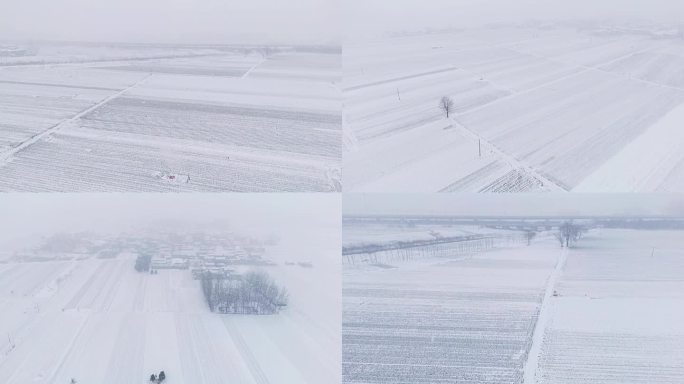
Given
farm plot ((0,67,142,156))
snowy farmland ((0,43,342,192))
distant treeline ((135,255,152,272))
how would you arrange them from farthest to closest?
farm plot ((0,67,142,156)) < snowy farmland ((0,43,342,192)) < distant treeline ((135,255,152,272))

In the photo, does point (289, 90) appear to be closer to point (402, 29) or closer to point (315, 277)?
point (402, 29)

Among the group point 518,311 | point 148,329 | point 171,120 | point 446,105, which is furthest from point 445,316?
point 171,120

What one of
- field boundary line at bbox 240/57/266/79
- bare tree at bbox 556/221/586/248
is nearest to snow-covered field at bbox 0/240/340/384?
bare tree at bbox 556/221/586/248

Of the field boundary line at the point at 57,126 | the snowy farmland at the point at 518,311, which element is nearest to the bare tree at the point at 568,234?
the snowy farmland at the point at 518,311

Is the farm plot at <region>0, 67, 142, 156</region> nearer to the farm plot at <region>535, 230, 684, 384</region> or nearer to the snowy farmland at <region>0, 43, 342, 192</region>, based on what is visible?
the snowy farmland at <region>0, 43, 342, 192</region>

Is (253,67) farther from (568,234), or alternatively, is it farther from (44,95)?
(568,234)

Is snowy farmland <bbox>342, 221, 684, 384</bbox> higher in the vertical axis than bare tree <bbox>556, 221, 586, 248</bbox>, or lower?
lower
